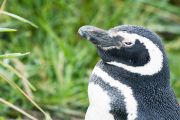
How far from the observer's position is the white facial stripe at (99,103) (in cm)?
204

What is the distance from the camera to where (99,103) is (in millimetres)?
2039

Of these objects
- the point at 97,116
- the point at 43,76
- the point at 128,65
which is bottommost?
the point at 43,76

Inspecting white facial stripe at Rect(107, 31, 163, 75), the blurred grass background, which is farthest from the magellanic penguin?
the blurred grass background

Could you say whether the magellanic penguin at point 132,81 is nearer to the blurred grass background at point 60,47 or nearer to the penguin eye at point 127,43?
the penguin eye at point 127,43

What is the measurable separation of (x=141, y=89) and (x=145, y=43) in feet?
0.41

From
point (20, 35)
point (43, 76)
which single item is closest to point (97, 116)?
point (43, 76)

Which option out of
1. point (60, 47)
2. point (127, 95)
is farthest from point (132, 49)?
point (60, 47)

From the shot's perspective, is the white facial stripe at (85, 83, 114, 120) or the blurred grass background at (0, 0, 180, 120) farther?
the blurred grass background at (0, 0, 180, 120)

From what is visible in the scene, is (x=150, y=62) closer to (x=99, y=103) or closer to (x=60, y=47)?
(x=99, y=103)

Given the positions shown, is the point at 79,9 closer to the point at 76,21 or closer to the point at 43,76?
the point at 76,21

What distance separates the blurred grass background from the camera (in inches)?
127

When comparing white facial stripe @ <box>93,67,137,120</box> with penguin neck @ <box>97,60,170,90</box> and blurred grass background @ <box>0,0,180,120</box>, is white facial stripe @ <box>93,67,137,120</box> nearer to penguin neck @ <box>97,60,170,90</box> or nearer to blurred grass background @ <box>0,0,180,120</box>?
penguin neck @ <box>97,60,170,90</box>

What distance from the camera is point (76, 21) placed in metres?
3.72

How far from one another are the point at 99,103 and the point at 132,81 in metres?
0.11
